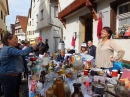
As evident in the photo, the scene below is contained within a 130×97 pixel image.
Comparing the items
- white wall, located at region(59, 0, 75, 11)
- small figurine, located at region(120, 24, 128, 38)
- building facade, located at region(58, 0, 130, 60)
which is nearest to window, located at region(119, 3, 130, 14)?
building facade, located at region(58, 0, 130, 60)

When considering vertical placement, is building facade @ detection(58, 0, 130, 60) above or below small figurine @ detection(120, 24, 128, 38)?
above

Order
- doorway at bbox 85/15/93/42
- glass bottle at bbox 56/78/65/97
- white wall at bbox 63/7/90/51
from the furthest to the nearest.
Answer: doorway at bbox 85/15/93/42 < white wall at bbox 63/7/90/51 < glass bottle at bbox 56/78/65/97

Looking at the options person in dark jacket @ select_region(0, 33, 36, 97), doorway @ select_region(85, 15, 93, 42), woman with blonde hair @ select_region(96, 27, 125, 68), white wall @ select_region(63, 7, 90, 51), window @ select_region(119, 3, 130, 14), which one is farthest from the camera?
doorway @ select_region(85, 15, 93, 42)

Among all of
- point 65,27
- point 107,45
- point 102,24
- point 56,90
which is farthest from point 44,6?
point 56,90

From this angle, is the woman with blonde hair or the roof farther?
the roof

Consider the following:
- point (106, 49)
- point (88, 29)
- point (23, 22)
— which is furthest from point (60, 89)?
point (23, 22)

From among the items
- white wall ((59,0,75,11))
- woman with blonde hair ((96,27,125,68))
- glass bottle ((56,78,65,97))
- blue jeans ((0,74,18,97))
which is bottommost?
blue jeans ((0,74,18,97))

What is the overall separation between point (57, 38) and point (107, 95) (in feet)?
53.0

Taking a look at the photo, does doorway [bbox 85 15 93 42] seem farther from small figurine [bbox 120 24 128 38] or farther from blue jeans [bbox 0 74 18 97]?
blue jeans [bbox 0 74 18 97]

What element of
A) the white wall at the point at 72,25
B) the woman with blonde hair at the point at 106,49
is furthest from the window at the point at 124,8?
the white wall at the point at 72,25

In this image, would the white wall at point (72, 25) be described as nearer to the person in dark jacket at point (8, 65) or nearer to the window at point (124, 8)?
the window at point (124, 8)

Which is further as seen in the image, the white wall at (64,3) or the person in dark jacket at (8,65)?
the white wall at (64,3)

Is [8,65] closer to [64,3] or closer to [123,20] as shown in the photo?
[123,20]

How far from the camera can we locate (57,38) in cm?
Answer: 1780
